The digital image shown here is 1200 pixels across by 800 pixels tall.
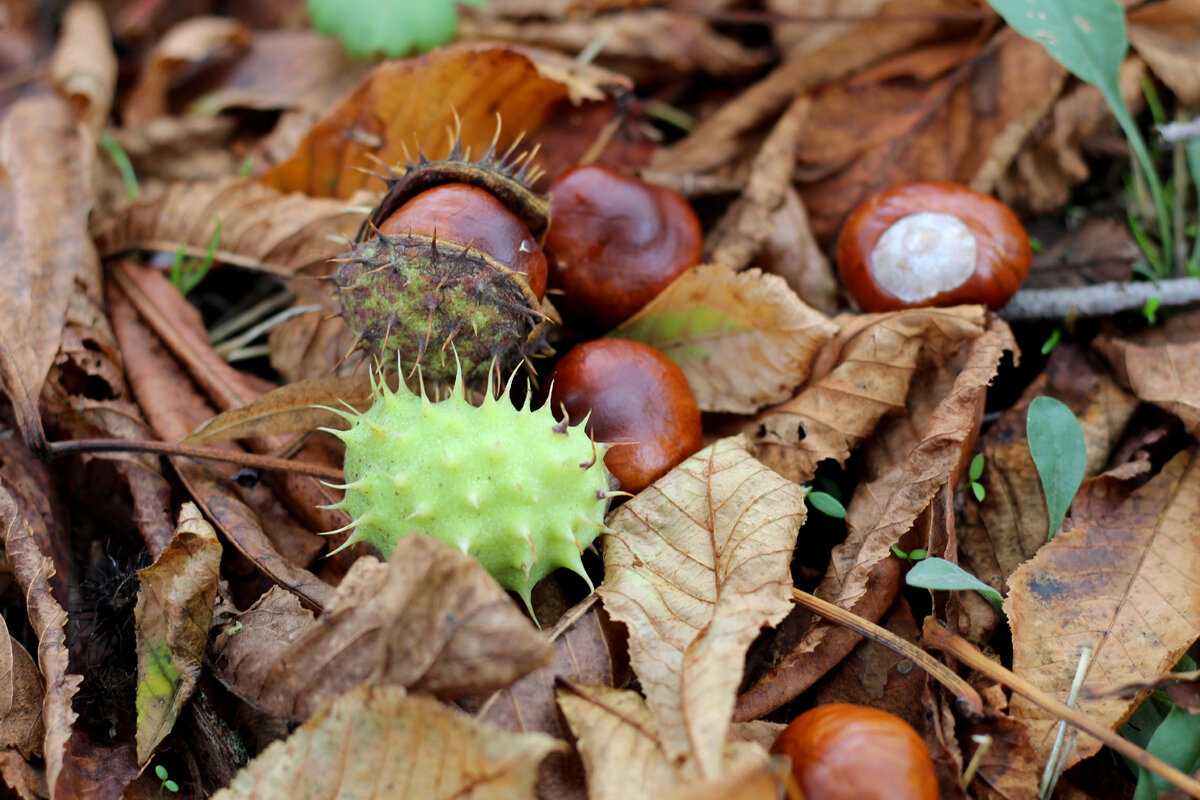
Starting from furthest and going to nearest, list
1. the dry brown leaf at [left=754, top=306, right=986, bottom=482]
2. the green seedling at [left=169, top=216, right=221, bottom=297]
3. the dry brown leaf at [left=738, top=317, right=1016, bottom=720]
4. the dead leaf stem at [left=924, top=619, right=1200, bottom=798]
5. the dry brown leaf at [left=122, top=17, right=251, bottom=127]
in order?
the dry brown leaf at [left=122, top=17, right=251, bottom=127] < the green seedling at [left=169, top=216, right=221, bottom=297] < the dry brown leaf at [left=754, top=306, right=986, bottom=482] < the dry brown leaf at [left=738, top=317, right=1016, bottom=720] < the dead leaf stem at [left=924, top=619, right=1200, bottom=798]


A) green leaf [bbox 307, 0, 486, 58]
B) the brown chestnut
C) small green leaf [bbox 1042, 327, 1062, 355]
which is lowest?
small green leaf [bbox 1042, 327, 1062, 355]

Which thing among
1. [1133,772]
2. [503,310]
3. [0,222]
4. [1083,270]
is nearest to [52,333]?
[0,222]

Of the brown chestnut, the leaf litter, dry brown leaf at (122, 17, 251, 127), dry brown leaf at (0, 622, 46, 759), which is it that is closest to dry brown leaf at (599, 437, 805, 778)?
the leaf litter

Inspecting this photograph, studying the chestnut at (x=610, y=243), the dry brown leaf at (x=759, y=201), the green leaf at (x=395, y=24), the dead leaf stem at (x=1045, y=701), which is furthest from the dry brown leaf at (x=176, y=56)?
the dead leaf stem at (x=1045, y=701)

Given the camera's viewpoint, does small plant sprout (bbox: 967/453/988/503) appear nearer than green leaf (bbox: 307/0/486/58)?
Yes

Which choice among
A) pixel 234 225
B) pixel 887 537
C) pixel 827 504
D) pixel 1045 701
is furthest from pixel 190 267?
pixel 1045 701

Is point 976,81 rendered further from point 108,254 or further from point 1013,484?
point 108,254

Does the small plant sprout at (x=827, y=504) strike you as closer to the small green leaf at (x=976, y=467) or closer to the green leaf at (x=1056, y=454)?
the small green leaf at (x=976, y=467)

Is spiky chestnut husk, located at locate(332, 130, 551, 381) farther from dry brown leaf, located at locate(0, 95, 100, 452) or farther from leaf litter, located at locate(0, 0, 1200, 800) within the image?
dry brown leaf, located at locate(0, 95, 100, 452)
